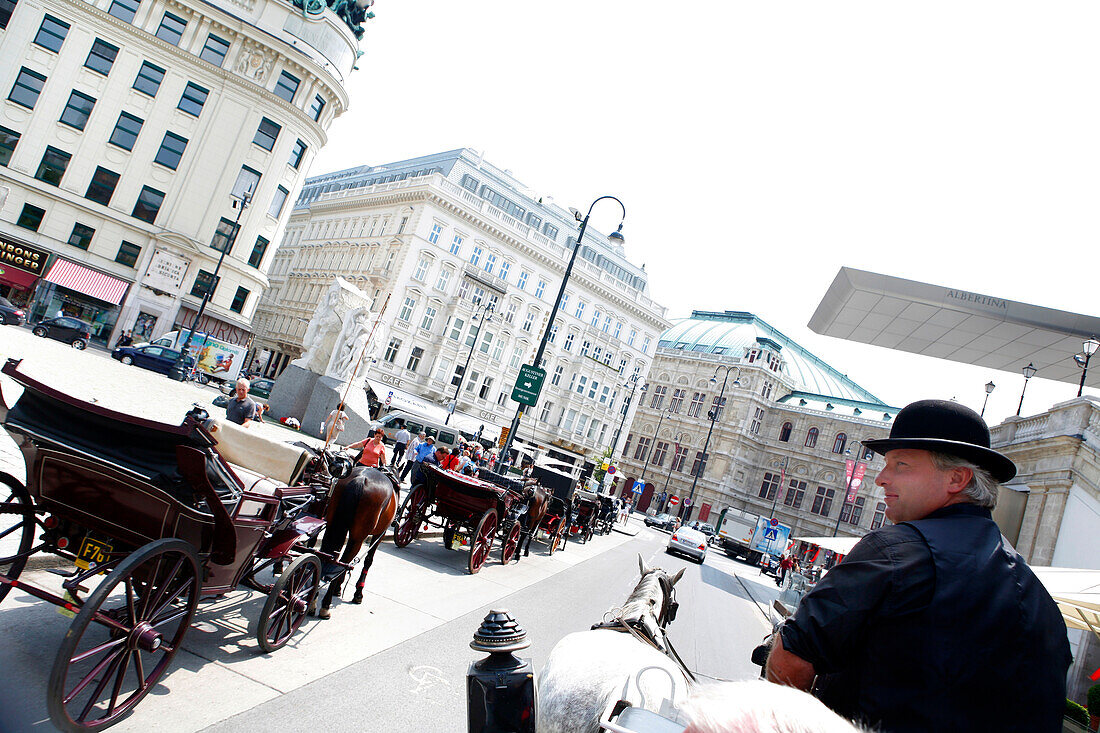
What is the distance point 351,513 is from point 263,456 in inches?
38.0

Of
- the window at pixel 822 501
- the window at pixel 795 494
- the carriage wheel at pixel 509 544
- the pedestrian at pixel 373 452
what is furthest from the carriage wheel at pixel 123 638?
the window at pixel 795 494

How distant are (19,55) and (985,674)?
150 feet

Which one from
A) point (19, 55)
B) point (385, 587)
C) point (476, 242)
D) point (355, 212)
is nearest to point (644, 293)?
point (476, 242)

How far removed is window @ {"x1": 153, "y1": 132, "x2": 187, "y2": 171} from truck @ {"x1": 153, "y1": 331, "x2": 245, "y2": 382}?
10706 mm

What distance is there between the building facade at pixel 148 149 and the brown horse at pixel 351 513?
3000 centimetres

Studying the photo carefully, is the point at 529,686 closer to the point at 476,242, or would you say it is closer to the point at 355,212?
the point at 476,242

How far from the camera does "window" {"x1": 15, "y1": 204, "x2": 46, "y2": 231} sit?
32.6 meters

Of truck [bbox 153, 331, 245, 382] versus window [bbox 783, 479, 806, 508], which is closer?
truck [bbox 153, 331, 245, 382]

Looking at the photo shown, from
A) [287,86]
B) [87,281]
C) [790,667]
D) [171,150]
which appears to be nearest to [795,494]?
[287,86]

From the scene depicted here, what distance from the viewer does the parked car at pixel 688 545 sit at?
1134 inches

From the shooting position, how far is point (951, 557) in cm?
177

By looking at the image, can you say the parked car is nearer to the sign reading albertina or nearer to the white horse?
the sign reading albertina

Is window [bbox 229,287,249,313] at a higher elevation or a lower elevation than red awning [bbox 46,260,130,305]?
higher

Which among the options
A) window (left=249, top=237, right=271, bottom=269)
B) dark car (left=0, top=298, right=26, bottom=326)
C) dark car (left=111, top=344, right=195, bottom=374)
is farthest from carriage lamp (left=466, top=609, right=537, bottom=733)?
window (left=249, top=237, right=271, bottom=269)
